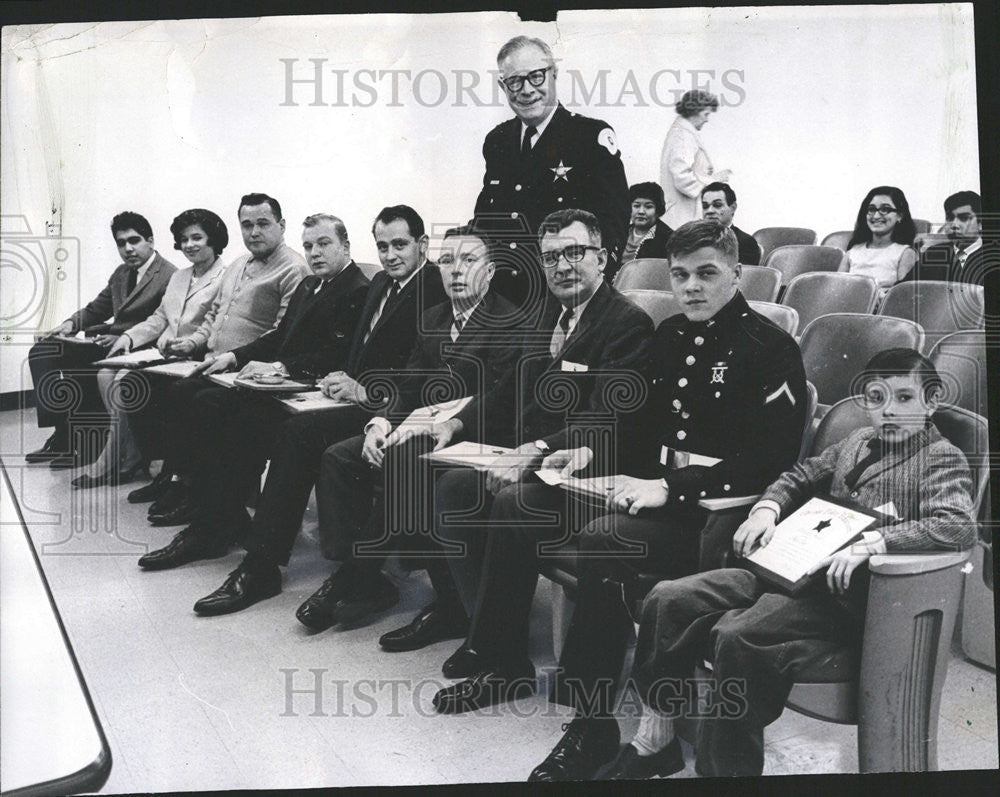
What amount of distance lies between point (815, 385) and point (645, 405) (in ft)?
1.66

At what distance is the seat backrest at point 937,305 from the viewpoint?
2.67m

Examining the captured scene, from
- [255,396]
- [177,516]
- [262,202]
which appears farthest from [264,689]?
[262,202]

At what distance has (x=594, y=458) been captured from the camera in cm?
260

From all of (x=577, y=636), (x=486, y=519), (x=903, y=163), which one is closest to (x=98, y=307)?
(x=486, y=519)

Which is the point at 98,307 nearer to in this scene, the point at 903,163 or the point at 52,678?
the point at 52,678

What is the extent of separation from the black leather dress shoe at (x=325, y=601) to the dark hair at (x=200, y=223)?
108 centimetres

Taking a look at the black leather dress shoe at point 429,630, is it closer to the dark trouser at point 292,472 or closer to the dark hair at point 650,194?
the dark trouser at point 292,472

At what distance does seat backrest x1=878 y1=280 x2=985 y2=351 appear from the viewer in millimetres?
2670

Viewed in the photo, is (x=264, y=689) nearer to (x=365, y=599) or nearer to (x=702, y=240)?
(x=365, y=599)

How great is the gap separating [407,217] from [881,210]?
145 centimetres

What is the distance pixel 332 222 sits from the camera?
105 inches

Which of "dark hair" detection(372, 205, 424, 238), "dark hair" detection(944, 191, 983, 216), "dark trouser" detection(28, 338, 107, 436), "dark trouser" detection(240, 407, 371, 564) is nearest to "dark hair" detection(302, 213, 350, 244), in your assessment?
"dark hair" detection(372, 205, 424, 238)

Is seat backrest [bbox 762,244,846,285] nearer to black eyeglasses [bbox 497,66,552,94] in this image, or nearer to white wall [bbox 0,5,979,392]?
white wall [bbox 0,5,979,392]

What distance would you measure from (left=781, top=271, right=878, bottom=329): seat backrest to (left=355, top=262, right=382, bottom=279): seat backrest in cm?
122
